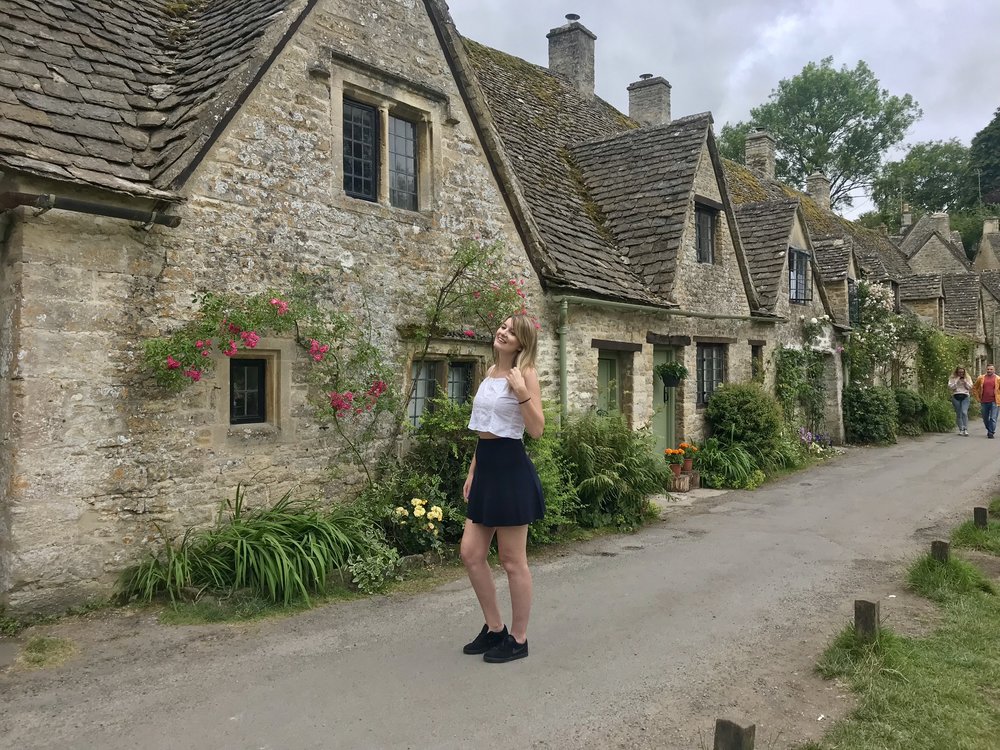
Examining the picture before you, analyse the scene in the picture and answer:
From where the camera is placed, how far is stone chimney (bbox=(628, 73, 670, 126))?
73.5 ft

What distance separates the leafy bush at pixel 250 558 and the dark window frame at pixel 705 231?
9876mm

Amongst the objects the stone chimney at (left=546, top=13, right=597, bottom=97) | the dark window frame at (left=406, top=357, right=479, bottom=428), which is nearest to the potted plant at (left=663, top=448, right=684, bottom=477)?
the dark window frame at (left=406, top=357, right=479, bottom=428)

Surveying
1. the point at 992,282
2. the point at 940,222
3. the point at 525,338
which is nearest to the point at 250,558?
the point at 525,338

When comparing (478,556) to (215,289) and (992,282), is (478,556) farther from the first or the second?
(992,282)

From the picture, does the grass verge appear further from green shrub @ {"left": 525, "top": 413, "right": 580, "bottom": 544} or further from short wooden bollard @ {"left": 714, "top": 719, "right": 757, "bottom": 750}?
green shrub @ {"left": 525, "top": 413, "right": 580, "bottom": 544}

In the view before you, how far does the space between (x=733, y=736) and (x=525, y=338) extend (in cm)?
249

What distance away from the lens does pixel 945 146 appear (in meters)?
54.4

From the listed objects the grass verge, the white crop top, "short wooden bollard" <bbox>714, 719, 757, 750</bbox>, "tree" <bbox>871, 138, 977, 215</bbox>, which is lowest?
the grass verge

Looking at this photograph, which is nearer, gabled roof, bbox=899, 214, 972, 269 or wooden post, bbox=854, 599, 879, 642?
wooden post, bbox=854, 599, 879, 642

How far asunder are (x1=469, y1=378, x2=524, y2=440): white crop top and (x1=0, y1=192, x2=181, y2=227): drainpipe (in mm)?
3449

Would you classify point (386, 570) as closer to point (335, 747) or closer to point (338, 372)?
point (338, 372)

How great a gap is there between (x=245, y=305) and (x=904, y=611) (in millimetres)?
6274

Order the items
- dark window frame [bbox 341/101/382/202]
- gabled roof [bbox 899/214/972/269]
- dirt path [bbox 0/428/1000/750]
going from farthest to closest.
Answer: gabled roof [bbox 899/214/972/269] < dark window frame [bbox 341/101/382/202] < dirt path [bbox 0/428/1000/750]

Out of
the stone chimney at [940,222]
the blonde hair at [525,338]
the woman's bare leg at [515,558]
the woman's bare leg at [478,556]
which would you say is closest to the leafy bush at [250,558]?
the woman's bare leg at [478,556]
